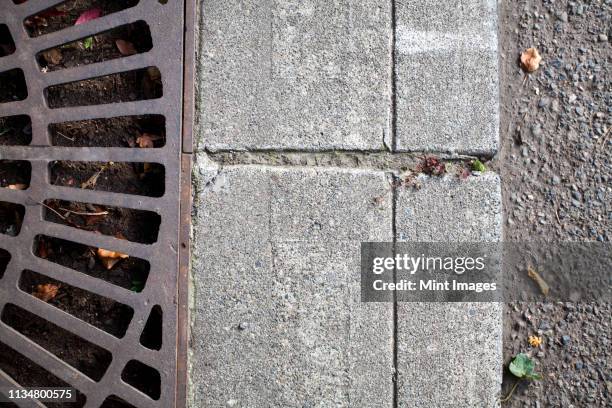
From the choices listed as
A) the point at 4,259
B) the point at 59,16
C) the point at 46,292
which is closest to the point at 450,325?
the point at 46,292

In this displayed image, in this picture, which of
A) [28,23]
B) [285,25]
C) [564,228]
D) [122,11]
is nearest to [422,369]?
[564,228]

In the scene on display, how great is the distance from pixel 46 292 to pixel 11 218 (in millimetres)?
327

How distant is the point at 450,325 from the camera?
2.09 m

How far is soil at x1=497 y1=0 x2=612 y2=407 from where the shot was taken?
2127mm

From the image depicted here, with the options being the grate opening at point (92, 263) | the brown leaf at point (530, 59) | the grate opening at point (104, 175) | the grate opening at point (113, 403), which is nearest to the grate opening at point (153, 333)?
the grate opening at point (92, 263)

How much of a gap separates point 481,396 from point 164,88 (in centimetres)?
167

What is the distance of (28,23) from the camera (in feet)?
7.41

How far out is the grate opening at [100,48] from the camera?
7.23 ft

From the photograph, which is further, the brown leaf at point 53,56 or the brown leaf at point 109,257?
the brown leaf at point 53,56

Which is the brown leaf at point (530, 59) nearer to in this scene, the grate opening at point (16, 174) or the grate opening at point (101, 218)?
the grate opening at point (101, 218)

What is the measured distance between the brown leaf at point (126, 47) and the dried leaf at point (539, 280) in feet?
5.87

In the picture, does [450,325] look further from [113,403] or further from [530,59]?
[113,403]

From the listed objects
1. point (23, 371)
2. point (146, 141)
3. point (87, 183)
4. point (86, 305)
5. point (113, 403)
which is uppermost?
point (146, 141)

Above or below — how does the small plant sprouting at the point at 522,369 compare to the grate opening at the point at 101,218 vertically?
below
